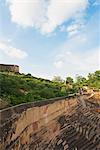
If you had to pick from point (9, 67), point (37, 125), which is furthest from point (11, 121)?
point (9, 67)

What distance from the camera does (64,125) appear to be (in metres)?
13.1

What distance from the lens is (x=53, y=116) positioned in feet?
38.7

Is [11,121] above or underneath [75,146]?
above

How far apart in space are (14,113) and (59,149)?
4.12 metres

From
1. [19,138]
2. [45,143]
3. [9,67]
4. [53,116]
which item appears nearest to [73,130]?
[53,116]

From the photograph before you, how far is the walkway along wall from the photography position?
7.05 meters

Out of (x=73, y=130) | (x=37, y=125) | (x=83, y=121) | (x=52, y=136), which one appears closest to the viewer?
(x=37, y=125)

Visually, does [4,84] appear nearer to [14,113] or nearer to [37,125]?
[37,125]

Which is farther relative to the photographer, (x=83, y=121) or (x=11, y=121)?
(x=83, y=121)

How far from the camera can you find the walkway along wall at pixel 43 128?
7051 mm

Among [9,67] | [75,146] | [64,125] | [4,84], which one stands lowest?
[75,146]

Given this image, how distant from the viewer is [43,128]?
10.1 metres

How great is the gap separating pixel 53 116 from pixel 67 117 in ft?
8.97

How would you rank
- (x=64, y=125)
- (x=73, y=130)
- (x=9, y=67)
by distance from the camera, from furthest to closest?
(x=9, y=67) → (x=73, y=130) → (x=64, y=125)
